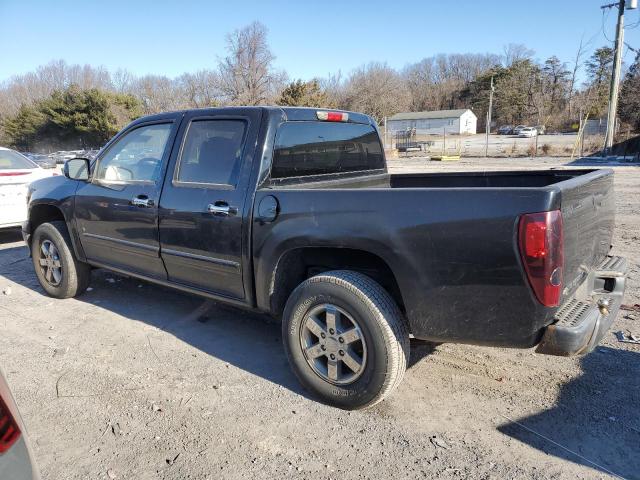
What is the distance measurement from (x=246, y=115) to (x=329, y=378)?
6.36 ft

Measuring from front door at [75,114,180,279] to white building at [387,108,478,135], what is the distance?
247ft

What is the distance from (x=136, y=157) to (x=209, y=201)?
1263 millimetres

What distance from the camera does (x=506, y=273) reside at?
2.49m

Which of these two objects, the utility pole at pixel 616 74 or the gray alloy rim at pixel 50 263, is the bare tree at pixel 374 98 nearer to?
the utility pole at pixel 616 74

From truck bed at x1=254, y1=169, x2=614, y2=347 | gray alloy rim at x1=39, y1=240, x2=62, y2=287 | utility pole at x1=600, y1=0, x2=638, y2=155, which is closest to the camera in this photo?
truck bed at x1=254, y1=169, x2=614, y2=347

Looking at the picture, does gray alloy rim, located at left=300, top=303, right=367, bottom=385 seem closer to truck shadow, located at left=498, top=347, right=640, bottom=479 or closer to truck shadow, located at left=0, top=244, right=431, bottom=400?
truck shadow, located at left=0, top=244, right=431, bottom=400

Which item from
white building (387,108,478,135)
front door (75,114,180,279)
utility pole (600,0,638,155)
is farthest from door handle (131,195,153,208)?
white building (387,108,478,135)

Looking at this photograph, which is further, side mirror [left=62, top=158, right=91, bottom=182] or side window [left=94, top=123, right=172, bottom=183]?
side mirror [left=62, top=158, right=91, bottom=182]

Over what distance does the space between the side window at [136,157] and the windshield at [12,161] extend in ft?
15.5

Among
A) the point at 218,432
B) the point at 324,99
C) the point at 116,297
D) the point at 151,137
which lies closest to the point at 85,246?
the point at 116,297

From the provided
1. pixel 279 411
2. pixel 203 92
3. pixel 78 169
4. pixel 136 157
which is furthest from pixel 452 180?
pixel 203 92

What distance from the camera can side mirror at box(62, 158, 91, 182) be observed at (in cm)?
475

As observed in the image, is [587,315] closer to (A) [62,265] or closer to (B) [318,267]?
(B) [318,267]

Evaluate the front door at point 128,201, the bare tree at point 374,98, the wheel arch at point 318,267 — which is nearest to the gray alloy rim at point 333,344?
the wheel arch at point 318,267
